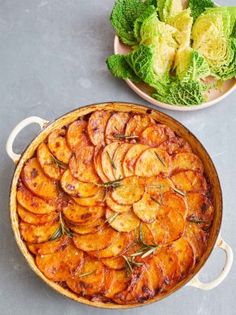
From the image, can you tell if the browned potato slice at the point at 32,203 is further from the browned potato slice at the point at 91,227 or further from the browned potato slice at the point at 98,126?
the browned potato slice at the point at 98,126

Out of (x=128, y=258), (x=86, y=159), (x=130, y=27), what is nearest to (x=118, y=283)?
(x=128, y=258)

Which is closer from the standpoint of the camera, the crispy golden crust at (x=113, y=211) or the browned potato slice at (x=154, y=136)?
the crispy golden crust at (x=113, y=211)

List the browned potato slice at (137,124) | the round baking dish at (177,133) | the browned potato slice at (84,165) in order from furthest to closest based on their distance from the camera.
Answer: the browned potato slice at (137,124) < the browned potato slice at (84,165) < the round baking dish at (177,133)

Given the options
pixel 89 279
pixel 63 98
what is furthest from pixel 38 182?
pixel 63 98

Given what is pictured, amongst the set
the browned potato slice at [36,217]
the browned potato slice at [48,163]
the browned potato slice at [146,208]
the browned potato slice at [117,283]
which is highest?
the browned potato slice at [48,163]

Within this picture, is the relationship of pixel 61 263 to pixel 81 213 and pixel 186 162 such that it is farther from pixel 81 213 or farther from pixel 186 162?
pixel 186 162

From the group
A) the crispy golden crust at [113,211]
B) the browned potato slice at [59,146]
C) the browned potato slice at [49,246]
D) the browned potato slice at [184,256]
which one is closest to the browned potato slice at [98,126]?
the crispy golden crust at [113,211]

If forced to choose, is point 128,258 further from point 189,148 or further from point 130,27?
point 130,27
